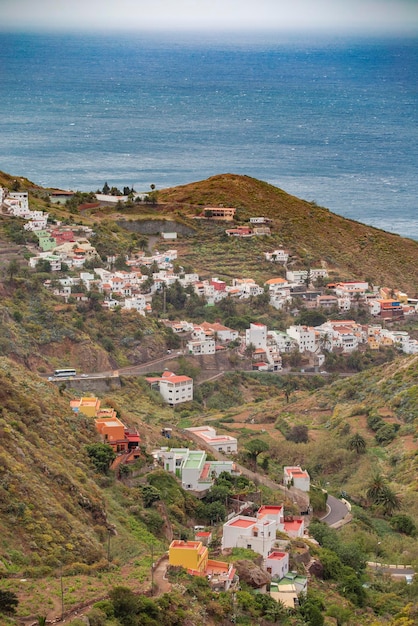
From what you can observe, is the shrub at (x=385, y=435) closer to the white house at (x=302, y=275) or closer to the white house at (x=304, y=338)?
the white house at (x=304, y=338)

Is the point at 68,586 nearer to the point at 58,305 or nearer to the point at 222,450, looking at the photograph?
the point at 222,450

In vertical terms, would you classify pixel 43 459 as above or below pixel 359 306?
above

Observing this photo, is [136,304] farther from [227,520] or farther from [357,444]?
[227,520]

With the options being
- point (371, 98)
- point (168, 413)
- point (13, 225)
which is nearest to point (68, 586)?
point (168, 413)

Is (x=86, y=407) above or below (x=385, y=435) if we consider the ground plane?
above

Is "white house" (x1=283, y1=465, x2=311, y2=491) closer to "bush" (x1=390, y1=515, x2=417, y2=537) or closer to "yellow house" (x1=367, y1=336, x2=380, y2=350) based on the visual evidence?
"bush" (x1=390, y1=515, x2=417, y2=537)

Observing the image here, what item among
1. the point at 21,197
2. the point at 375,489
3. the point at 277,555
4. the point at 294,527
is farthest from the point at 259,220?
the point at 277,555
